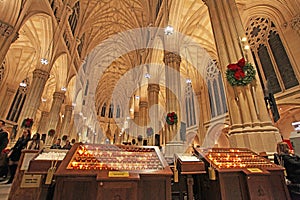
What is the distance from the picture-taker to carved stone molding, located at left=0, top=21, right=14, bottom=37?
660 cm

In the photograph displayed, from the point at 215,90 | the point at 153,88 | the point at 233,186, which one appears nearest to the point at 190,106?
the point at 215,90

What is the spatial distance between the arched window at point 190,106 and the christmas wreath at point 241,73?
1238cm

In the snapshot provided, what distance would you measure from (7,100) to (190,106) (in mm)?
18540

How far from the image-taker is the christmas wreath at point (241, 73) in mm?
4254

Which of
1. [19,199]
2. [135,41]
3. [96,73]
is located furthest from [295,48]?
[96,73]

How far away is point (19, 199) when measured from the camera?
93.7 inches

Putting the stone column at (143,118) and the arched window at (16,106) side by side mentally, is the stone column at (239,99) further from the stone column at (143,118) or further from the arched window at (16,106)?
the arched window at (16,106)

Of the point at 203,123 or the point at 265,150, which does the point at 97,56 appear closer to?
the point at 203,123

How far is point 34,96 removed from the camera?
384 inches

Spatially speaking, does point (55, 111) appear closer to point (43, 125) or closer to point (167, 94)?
point (43, 125)

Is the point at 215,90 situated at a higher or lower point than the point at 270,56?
lower

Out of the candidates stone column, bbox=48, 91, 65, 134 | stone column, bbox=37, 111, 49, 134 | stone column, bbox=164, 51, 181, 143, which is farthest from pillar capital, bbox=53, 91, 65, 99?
stone column, bbox=164, 51, 181, 143

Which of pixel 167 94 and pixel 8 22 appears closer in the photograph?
pixel 8 22

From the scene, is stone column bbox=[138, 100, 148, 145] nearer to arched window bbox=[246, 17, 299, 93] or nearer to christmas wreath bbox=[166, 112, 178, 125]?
christmas wreath bbox=[166, 112, 178, 125]
